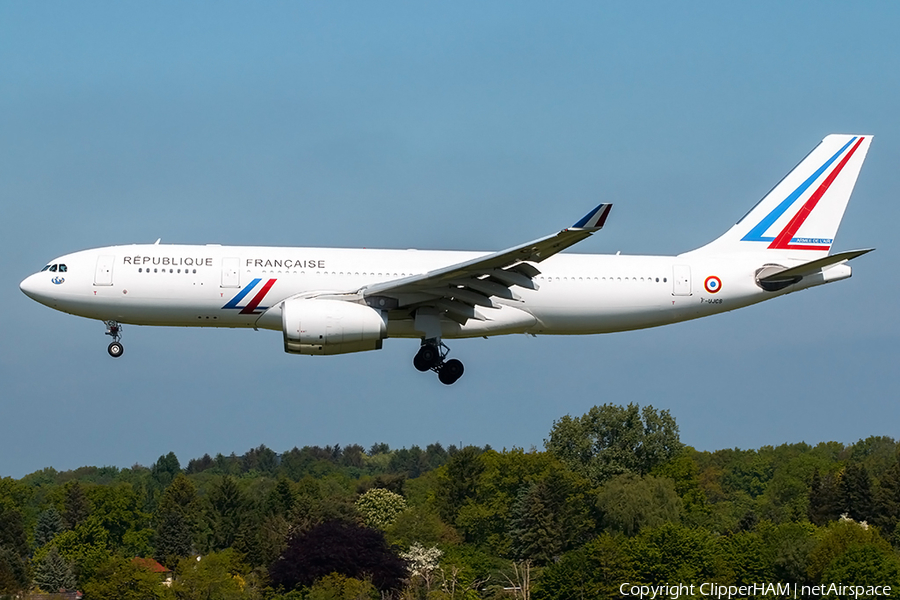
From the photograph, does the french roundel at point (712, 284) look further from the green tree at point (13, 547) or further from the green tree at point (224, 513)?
the green tree at point (224, 513)

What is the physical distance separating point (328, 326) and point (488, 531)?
75.3 meters

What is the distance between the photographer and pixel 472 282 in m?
35.3

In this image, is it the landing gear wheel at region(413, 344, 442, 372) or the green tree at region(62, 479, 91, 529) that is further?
the green tree at region(62, 479, 91, 529)

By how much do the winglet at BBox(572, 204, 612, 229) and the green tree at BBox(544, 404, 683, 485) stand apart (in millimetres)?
79697

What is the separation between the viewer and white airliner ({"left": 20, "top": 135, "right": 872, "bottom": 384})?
35094mm

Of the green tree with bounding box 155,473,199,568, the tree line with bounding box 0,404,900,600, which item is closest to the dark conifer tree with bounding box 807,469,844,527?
the tree line with bounding box 0,404,900,600

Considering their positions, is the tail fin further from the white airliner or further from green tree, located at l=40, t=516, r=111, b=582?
green tree, located at l=40, t=516, r=111, b=582

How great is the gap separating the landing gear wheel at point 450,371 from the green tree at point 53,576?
69315 millimetres

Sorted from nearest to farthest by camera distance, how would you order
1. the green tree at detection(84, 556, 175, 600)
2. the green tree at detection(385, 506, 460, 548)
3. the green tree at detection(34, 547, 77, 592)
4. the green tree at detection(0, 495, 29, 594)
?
the green tree at detection(84, 556, 175, 600) → the green tree at detection(0, 495, 29, 594) → the green tree at detection(385, 506, 460, 548) → the green tree at detection(34, 547, 77, 592)

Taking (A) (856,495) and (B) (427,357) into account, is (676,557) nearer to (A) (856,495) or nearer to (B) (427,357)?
(A) (856,495)

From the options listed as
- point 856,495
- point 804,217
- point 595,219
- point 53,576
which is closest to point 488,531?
point 856,495

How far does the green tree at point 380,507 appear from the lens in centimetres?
11081

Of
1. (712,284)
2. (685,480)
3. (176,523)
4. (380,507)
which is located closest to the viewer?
(712,284)

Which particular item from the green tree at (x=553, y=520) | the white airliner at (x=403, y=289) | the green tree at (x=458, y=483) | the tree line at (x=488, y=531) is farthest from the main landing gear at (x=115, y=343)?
the green tree at (x=458, y=483)
